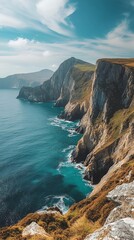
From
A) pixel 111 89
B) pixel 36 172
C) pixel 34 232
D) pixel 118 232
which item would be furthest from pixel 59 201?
pixel 111 89

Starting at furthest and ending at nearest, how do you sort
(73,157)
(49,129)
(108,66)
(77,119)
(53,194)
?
(77,119), (49,129), (108,66), (73,157), (53,194)

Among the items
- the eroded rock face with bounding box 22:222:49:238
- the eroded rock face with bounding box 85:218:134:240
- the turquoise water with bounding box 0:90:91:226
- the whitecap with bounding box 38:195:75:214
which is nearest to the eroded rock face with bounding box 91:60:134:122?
the turquoise water with bounding box 0:90:91:226

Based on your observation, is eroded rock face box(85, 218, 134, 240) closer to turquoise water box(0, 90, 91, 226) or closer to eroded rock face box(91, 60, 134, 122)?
turquoise water box(0, 90, 91, 226)

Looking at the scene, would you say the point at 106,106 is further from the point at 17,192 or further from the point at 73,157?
the point at 17,192

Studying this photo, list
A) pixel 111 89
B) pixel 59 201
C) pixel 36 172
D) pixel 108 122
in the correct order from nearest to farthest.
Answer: pixel 59 201, pixel 36 172, pixel 108 122, pixel 111 89

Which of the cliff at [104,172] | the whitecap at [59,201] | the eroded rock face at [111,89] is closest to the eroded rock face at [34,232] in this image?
the cliff at [104,172]

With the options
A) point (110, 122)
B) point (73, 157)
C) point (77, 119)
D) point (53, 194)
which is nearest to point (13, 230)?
point (53, 194)

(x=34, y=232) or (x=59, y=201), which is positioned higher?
(x=34, y=232)

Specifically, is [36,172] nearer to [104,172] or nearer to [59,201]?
[59,201]
